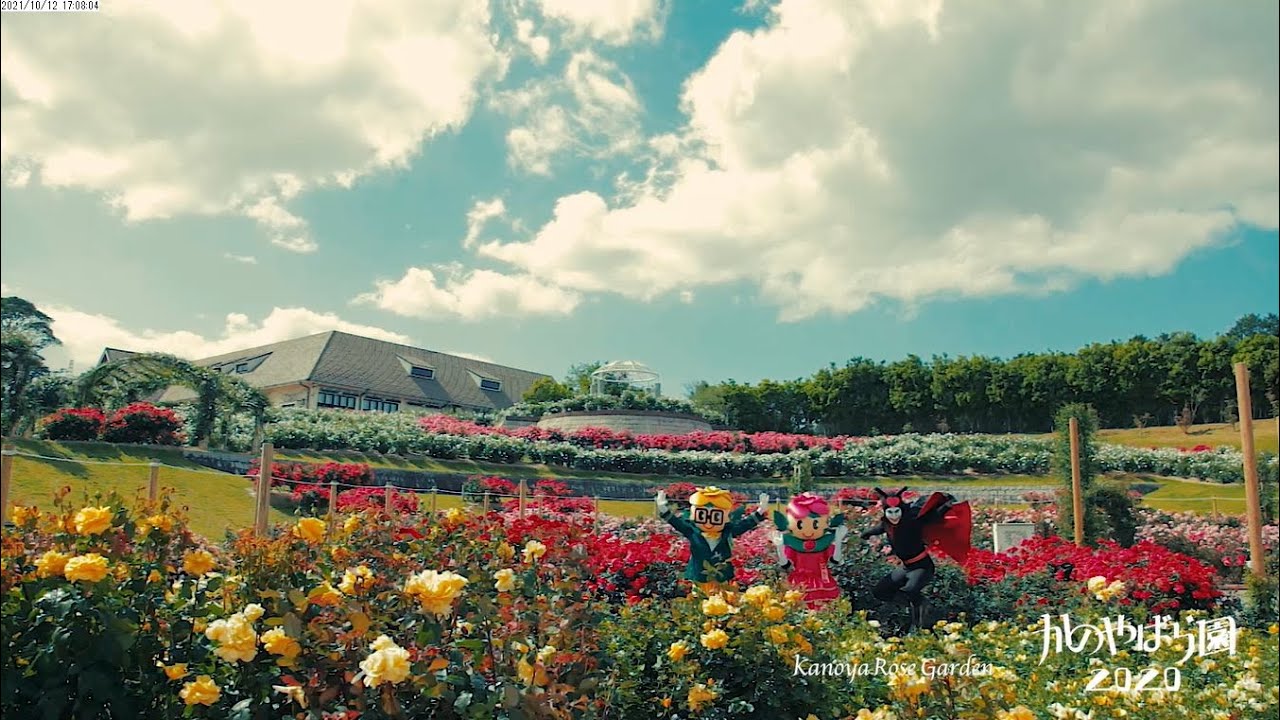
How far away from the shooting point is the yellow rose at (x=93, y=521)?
2.71 m

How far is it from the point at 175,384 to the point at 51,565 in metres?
16.4

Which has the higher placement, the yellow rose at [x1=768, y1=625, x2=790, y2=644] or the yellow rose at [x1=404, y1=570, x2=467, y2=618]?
the yellow rose at [x1=404, y1=570, x2=467, y2=618]

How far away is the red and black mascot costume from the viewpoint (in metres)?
6.73

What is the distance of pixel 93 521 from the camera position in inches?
108

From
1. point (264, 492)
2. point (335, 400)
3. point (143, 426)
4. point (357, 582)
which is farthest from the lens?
point (335, 400)

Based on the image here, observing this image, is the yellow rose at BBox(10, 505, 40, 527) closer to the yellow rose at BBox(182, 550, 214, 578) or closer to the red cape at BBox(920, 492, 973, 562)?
the yellow rose at BBox(182, 550, 214, 578)

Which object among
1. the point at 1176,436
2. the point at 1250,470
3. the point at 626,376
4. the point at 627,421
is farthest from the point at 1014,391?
the point at 1250,470

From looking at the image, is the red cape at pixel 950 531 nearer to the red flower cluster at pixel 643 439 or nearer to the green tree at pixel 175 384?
the green tree at pixel 175 384

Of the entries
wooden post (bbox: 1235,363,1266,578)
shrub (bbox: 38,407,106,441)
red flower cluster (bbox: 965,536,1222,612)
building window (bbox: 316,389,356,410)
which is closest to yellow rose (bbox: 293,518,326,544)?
red flower cluster (bbox: 965,536,1222,612)

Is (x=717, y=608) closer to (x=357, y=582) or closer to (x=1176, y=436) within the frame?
(x=357, y=582)

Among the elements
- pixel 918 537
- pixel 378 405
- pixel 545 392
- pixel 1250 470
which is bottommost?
pixel 918 537

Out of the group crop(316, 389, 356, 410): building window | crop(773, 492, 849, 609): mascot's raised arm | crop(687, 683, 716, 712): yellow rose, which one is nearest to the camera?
crop(687, 683, 716, 712): yellow rose

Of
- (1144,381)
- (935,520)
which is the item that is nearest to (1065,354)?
(1144,381)

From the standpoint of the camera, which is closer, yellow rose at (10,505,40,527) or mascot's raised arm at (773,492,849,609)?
yellow rose at (10,505,40,527)
